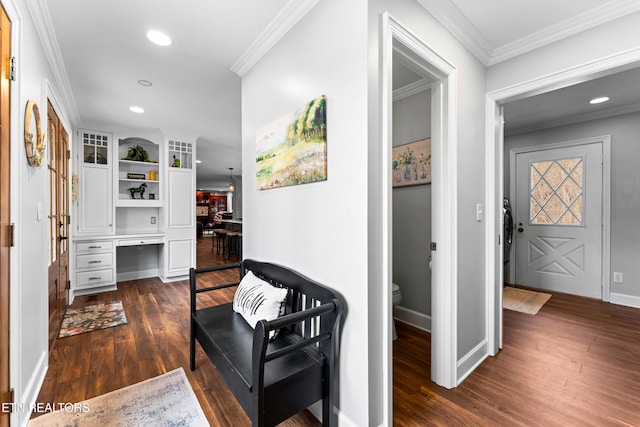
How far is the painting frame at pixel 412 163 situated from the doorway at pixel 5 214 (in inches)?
98.6

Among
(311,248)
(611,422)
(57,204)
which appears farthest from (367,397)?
(57,204)

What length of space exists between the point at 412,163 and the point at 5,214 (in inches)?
114

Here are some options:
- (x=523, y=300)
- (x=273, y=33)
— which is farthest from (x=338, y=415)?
(x=523, y=300)

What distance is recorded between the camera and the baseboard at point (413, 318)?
111 inches

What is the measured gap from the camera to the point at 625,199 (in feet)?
11.5

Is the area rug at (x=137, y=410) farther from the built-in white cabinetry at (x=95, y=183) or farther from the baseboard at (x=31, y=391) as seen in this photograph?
the built-in white cabinetry at (x=95, y=183)

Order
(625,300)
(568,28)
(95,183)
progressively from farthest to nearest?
1. (95,183)
2. (625,300)
3. (568,28)

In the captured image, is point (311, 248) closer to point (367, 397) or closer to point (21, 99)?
point (367, 397)

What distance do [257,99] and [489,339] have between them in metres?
2.64

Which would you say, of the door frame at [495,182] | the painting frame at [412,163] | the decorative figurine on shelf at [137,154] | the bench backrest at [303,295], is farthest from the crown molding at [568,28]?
the decorative figurine on shelf at [137,154]

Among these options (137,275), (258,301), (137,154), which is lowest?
(137,275)

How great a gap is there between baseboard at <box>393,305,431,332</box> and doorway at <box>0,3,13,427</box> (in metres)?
2.84

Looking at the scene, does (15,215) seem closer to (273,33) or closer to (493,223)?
(273,33)

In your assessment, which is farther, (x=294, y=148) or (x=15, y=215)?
(x=294, y=148)
